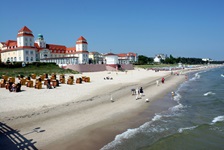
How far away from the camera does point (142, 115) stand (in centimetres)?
1605

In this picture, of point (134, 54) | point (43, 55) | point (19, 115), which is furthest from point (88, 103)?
point (134, 54)

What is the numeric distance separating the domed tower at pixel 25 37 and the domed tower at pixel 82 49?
17.0m

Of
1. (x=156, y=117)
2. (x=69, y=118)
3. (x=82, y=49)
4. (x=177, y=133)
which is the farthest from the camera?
(x=82, y=49)

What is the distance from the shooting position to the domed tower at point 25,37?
203 feet

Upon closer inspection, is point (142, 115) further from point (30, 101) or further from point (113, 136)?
point (30, 101)

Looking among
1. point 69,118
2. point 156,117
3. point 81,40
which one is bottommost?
point 156,117

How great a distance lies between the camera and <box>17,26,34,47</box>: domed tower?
203 feet

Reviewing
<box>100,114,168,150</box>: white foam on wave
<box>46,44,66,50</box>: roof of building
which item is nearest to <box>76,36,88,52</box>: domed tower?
<box>46,44,66,50</box>: roof of building

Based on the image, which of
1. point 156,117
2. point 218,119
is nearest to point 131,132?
point 156,117

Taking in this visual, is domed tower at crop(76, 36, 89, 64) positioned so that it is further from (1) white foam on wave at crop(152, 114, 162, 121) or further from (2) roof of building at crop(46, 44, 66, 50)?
(1) white foam on wave at crop(152, 114, 162, 121)

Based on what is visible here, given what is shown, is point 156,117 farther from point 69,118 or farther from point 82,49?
point 82,49

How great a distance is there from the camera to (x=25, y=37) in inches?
2461

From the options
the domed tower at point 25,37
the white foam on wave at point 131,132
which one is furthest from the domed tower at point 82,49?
the white foam on wave at point 131,132

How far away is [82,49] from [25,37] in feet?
66.1
